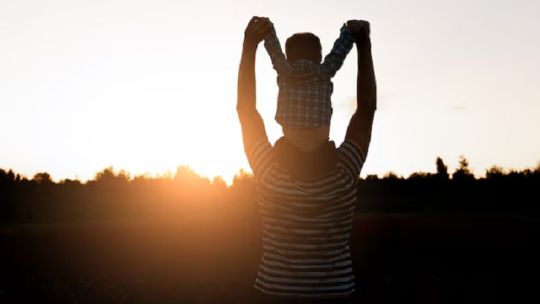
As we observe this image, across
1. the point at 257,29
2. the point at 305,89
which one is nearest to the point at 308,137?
the point at 305,89

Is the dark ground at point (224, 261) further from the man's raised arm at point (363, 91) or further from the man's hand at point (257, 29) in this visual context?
the man's hand at point (257, 29)

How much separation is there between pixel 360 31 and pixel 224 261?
27.1 meters

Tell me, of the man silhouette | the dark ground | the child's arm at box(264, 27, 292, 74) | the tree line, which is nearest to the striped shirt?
the man silhouette

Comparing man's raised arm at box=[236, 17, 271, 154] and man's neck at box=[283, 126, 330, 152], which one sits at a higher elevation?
man's raised arm at box=[236, 17, 271, 154]

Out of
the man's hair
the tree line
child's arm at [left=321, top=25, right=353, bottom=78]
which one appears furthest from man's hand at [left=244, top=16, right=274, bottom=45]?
the tree line

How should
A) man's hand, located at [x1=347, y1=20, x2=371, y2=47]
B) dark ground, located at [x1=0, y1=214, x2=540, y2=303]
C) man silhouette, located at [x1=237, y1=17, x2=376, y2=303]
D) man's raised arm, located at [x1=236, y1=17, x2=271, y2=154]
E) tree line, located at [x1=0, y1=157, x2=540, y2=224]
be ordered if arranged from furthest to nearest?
tree line, located at [x1=0, y1=157, x2=540, y2=224]
dark ground, located at [x1=0, y1=214, x2=540, y2=303]
man's hand, located at [x1=347, y1=20, x2=371, y2=47]
man's raised arm, located at [x1=236, y1=17, x2=271, y2=154]
man silhouette, located at [x1=237, y1=17, x2=376, y2=303]

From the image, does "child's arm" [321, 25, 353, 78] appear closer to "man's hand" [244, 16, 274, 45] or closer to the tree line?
"man's hand" [244, 16, 274, 45]

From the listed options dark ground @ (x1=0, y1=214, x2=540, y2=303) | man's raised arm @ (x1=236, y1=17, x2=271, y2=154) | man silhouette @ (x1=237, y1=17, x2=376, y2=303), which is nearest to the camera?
man silhouette @ (x1=237, y1=17, x2=376, y2=303)

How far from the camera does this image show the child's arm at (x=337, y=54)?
211 cm

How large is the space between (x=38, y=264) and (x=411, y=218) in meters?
22.8

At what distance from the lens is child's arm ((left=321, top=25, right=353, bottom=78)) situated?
83.1 inches

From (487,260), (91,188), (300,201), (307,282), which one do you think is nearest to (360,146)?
(300,201)

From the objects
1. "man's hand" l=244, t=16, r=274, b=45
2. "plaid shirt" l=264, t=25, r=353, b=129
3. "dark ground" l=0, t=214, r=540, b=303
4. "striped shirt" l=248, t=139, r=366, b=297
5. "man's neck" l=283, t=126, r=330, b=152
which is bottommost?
"dark ground" l=0, t=214, r=540, b=303

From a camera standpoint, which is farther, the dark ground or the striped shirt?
the dark ground
